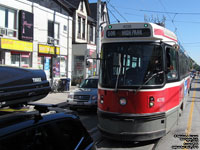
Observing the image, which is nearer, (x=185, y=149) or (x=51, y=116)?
(x=51, y=116)

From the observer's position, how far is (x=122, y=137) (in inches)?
228

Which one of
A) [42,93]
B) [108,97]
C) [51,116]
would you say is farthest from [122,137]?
[51,116]

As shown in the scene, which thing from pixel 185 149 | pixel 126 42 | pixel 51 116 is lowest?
pixel 185 149

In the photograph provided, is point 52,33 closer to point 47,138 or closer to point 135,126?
point 135,126

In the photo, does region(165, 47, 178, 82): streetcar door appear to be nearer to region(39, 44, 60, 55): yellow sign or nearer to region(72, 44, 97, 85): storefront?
region(39, 44, 60, 55): yellow sign

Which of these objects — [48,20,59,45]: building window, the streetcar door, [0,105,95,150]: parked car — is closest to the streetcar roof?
the streetcar door

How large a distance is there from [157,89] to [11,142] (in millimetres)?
4308

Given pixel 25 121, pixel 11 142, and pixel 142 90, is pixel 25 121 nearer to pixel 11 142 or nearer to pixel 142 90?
pixel 11 142

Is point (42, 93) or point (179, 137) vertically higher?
point (42, 93)

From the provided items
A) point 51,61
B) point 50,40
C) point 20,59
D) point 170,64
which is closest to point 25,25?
point 20,59

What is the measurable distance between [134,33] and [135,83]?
1333 millimetres

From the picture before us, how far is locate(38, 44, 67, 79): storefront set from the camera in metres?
17.9

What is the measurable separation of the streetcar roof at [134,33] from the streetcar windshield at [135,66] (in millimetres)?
161

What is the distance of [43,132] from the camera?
101 inches
